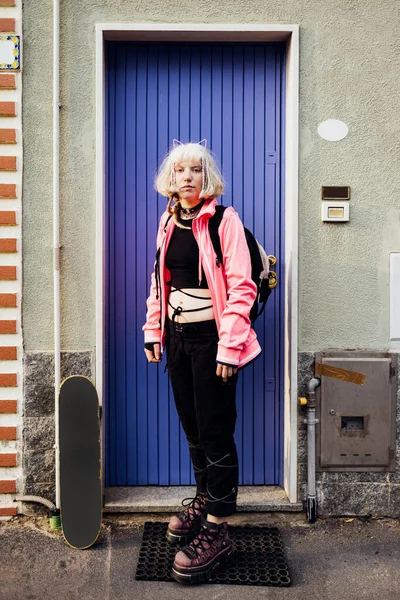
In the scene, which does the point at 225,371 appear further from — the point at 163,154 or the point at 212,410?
the point at 163,154

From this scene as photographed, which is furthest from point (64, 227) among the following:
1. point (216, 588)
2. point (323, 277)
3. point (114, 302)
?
point (216, 588)

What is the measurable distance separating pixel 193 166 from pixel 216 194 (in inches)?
7.5

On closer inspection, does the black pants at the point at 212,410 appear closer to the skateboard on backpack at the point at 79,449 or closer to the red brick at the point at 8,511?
the skateboard on backpack at the point at 79,449

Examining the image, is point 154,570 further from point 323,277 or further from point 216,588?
point 323,277

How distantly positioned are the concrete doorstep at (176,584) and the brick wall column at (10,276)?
34 centimetres

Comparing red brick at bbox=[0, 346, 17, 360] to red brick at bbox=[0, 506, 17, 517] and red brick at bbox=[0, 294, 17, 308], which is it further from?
red brick at bbox=[0, 506, 17, 517]

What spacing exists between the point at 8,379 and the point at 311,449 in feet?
6.16

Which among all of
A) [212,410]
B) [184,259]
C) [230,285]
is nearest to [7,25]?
[184,259]

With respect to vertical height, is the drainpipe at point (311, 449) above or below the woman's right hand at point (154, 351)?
below

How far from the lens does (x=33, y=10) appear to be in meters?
3.89

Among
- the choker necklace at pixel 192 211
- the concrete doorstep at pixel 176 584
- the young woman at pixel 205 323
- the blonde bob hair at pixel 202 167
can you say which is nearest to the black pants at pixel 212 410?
the young woman at pixel 205 323

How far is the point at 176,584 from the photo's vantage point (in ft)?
11.0

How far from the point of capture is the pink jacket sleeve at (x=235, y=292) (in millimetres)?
3264

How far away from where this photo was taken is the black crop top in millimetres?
3496
